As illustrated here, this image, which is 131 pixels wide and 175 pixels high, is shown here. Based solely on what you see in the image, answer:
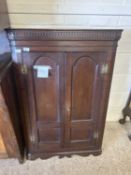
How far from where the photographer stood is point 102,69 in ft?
4.06

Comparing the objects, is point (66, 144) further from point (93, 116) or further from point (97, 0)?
point (97, 0)

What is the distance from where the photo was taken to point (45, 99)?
4.37ft

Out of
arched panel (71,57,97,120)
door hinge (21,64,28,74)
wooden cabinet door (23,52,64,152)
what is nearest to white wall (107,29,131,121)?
arched panel (71,57,97,120)

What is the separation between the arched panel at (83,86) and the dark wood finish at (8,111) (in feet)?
1.60

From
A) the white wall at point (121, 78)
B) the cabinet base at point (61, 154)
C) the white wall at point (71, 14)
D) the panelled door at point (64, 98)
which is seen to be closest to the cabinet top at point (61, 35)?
the panelled door at point (64, 98)

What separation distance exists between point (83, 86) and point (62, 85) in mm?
168

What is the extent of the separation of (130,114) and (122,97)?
220 millimetres

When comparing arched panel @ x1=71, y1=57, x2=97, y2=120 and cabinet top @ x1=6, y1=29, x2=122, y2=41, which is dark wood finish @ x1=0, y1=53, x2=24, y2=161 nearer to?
cabinet top @ x1=6, y1=29, x2=122, y2=41

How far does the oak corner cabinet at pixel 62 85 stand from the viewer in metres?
1.13

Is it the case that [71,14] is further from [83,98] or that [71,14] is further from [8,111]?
[8,111]

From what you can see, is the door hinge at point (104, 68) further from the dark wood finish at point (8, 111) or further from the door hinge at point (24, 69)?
the dark wood finish at point (8, 111)

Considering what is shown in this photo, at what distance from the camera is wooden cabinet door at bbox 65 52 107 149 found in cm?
121

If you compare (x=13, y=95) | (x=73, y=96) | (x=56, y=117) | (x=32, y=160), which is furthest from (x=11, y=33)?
(x=32, y=160)

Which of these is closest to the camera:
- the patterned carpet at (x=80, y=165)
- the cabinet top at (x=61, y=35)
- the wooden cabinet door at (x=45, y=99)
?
the cabinet top at (x=61, y=35)
